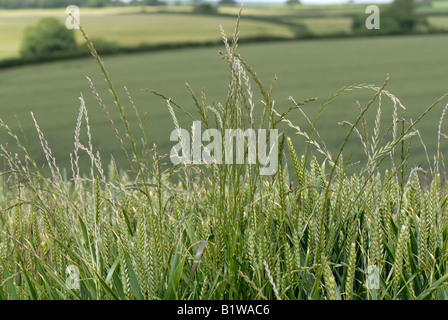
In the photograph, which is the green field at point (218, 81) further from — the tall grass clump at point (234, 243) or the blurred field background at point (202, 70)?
the tall grass clump at point (234, 243)

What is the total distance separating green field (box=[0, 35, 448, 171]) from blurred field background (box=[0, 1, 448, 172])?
3 centimetres

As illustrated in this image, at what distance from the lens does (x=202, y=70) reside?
55.4 feet

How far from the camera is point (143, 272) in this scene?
163 cm

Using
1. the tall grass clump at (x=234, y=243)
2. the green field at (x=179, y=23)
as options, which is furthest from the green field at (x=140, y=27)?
the tall grass clump at (x=234, y=243)

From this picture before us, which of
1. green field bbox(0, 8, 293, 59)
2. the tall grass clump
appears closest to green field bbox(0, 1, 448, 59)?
green field bbox(0, 8, 293, 59)

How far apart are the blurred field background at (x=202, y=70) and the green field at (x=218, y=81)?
0.03 meters

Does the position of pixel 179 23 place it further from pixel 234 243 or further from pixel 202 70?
pixel 234 243

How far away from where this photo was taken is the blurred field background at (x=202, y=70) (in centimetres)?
838

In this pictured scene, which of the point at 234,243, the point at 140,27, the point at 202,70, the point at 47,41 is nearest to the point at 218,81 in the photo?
the point at 202,70

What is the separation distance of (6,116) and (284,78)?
7210mm

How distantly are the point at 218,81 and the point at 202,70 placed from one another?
2816 mm

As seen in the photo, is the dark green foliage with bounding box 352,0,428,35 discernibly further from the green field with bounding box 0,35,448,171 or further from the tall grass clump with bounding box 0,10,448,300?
the tall grass clump with bounding box 0,10,448,300
